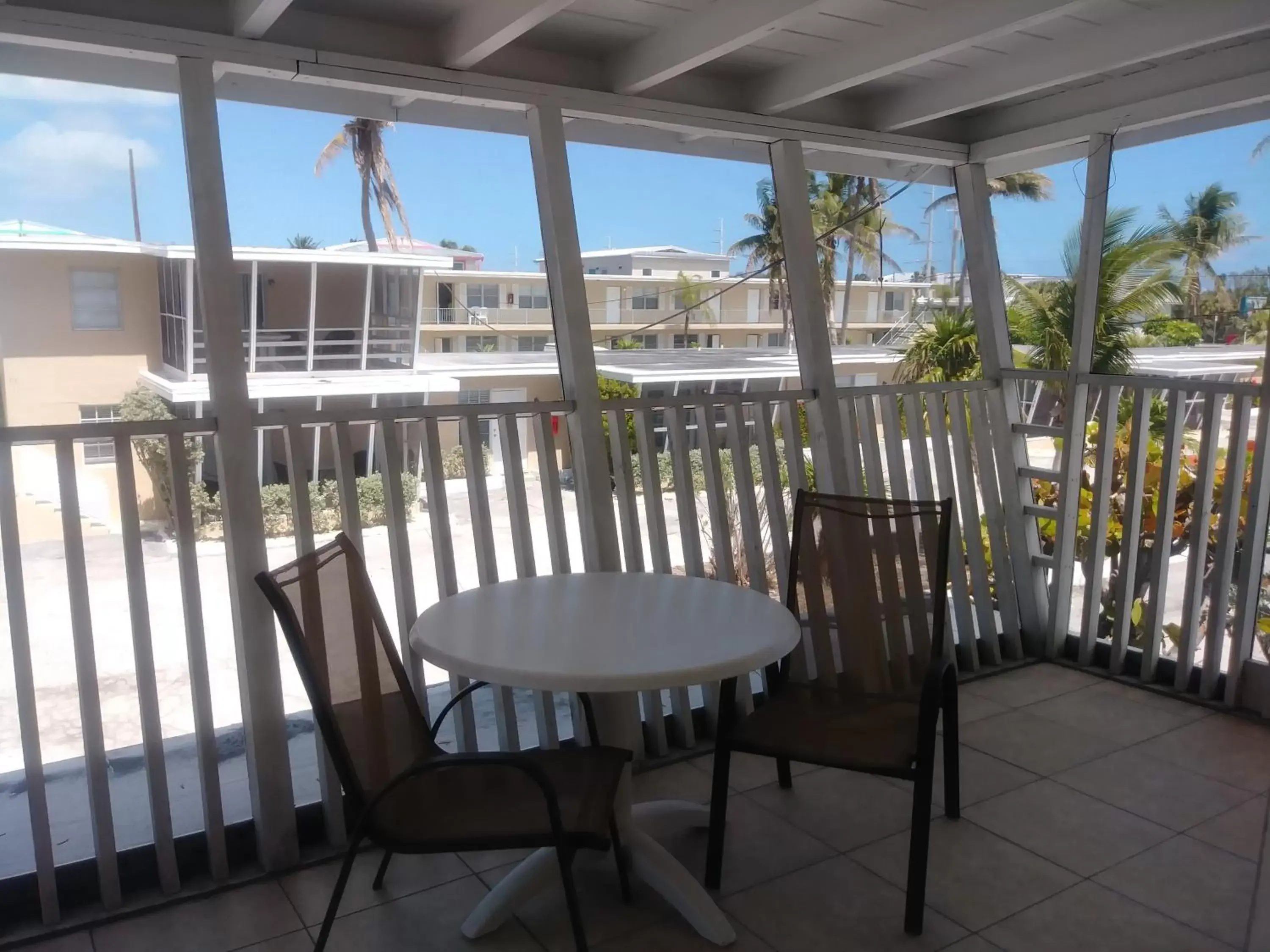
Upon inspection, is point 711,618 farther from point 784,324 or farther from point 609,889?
point 784,324

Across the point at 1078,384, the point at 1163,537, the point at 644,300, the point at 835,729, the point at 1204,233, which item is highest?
the point at 1204,233

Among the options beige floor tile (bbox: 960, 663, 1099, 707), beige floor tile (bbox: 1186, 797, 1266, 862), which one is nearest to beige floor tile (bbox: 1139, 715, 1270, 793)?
beige floor tile (bbox: 1186, 797, 1266, 862)

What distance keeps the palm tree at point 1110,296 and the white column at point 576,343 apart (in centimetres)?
231

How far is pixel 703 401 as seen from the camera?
3.57m

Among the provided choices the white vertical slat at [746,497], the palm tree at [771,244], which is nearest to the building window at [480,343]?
the white vertical slat at [746,497]

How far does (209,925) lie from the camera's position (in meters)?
2.41

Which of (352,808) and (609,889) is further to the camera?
(609,889)

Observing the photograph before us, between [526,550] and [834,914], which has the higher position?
[526,550]

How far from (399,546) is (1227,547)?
314 cm

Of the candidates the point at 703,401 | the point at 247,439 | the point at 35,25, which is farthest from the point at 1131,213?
the point at 35,25

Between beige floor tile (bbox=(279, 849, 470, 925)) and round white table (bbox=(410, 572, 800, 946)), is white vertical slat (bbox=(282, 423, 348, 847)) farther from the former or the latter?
round white table (bbox=(410, 572, 800, 946))

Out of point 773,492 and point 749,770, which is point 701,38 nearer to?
point 773,492

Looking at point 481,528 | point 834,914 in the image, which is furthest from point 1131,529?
point 481,528

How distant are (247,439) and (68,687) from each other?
2.78 ft
